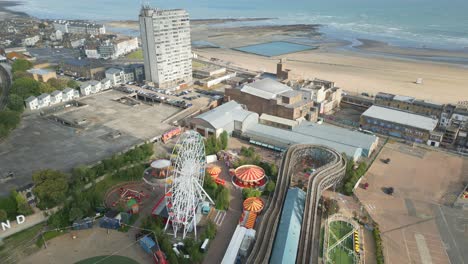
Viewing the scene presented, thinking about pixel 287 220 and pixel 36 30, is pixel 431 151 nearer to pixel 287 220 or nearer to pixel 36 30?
pixel 287 220

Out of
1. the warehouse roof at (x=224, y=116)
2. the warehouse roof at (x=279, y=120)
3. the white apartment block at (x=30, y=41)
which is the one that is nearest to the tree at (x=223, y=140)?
the warehouse roof at (x=224, y=116)

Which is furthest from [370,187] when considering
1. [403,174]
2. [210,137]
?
[210,137]

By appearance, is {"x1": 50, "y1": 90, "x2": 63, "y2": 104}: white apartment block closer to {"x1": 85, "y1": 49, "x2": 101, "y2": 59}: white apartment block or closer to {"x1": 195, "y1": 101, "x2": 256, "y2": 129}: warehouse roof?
{"x1": 195, "y1": 101, "x2": 256, "y2": 129}: warehouse roof

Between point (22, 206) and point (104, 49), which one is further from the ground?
point (104, 49)

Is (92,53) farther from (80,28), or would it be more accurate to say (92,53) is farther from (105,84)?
(80,28)

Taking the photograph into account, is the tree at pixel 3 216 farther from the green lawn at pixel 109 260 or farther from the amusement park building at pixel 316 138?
the amusement park building at pixel 316 138

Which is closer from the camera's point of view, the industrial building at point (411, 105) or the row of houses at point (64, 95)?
Result: the industrial building at point (411, 105)

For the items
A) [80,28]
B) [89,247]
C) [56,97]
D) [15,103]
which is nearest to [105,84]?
[56,97]
